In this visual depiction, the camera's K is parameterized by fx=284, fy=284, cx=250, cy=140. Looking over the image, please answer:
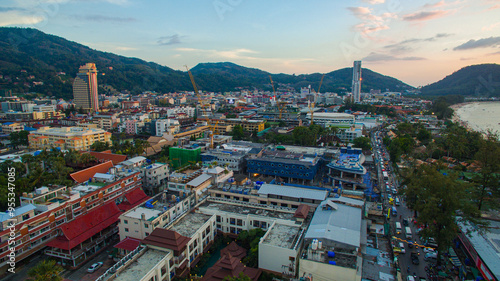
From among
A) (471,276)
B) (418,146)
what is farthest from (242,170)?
(418,146)

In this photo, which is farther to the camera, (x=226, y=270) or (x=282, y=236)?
(x=282, y=236)

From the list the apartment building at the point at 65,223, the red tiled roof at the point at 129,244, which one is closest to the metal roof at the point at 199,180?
the apartment building at the point at 65,223

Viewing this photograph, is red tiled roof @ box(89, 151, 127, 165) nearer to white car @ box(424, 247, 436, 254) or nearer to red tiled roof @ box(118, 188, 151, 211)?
red tiled roof @ box(118, 188, 151, 211)

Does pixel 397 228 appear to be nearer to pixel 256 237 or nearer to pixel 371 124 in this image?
pixel 256 237

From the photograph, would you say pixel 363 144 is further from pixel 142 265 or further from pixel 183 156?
pixel 142 265

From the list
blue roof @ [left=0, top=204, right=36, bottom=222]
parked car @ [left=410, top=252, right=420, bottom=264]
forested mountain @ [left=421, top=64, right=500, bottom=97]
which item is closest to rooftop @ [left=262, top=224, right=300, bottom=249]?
parked car @ [left=410, top=252, right=420, bottom=264]

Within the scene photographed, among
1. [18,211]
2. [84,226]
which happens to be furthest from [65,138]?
[84,226]

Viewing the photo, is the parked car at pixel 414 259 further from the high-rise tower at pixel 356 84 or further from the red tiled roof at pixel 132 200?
the high-rise tower at pixel 356 84
